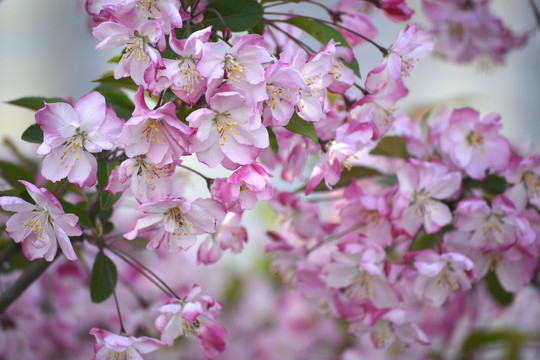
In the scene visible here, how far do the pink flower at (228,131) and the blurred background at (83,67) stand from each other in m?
2.38

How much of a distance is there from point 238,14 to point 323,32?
0.37ft

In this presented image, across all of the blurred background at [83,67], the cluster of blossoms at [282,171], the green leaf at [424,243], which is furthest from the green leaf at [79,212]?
the blurred background at [83,67]

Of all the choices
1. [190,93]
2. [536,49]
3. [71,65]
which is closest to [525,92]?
[536,49]

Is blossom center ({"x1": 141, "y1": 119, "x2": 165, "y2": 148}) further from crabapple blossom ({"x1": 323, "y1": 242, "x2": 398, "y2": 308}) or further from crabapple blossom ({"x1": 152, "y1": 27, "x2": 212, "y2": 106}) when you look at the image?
crabapple blossom ({"x1": 323, "y1": 242, "x2": 398, "y2": 308})

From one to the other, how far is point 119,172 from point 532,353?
119 centimetres

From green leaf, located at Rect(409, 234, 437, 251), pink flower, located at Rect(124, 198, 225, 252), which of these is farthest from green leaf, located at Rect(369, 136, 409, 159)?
pink flower, located at Rect(124, 198, 225, 252)

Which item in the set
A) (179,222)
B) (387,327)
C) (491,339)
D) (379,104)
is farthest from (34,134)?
(491,339)

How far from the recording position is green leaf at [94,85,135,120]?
0.68 meters

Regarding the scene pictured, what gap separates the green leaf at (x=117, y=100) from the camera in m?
0.68

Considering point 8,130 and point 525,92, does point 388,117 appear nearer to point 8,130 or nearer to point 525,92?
point 8,130

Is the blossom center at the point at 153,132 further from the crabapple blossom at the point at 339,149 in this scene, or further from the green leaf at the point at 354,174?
the green leaf at the point at 354,174

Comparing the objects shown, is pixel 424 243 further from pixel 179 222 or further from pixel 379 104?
pixel 179 222

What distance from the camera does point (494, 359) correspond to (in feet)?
4.79

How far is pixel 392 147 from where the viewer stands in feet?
2.82
